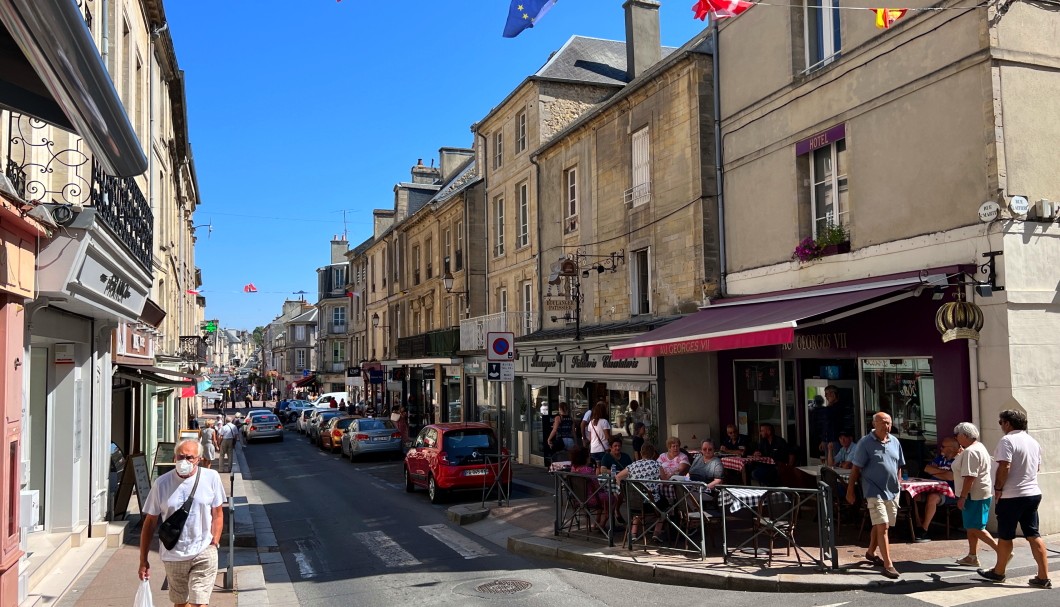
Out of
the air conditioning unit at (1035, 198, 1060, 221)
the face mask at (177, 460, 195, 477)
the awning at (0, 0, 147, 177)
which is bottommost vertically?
the face mask at (177, 460, 195, 477)

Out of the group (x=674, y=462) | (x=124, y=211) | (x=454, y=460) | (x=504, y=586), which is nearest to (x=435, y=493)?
(x=454, y=460)

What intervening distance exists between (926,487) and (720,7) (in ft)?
21.0

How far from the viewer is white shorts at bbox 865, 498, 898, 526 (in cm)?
768

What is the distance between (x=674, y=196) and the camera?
1510 centimetres

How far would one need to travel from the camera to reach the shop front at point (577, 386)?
1534 centimetres

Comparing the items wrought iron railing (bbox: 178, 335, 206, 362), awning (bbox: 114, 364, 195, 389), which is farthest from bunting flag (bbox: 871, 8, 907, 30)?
wrought iron railing (bbox: 178, 335, 206, 362)

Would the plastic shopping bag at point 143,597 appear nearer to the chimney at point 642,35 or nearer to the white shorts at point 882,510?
the white shorts at point 882,510

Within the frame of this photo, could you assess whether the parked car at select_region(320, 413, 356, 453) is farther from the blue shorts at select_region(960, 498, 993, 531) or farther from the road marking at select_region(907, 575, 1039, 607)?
the road marking at select_region(907, 575, 1039, 607)

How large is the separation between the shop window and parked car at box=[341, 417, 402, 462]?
15.7 meters

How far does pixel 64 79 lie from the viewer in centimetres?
382

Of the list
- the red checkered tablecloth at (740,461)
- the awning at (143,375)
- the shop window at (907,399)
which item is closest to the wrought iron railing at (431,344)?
the awning at (143,375)

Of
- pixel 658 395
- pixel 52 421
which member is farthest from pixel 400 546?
pixel 658 395

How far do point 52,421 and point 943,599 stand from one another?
1001cm

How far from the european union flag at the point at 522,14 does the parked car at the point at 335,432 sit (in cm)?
1920
